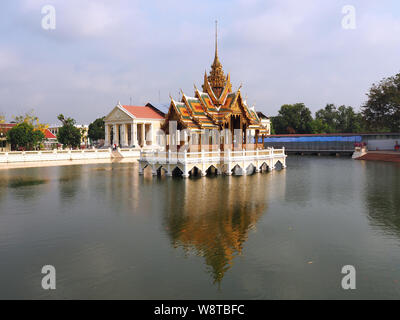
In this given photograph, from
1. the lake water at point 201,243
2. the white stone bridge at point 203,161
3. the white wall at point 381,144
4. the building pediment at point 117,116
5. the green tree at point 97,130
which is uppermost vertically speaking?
the building pediment at point 117,116

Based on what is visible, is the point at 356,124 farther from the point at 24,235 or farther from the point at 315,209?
the point at 24,235

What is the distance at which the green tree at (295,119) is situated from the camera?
103562 mm

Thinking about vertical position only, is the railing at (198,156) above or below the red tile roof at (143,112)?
below

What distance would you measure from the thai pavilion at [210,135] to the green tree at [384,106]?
1355 inches

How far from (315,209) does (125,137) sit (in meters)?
66.8

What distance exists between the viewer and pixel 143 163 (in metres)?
33.1

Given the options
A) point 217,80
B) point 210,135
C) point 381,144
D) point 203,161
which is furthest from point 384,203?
point 381,144

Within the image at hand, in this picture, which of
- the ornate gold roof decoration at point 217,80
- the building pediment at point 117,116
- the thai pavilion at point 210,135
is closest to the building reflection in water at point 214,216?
the thai pavilion at point 210,135

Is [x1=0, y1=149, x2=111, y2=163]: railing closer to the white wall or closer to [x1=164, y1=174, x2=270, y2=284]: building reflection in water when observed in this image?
[x1=164, y1=174, x2=270, y2=284]: building reflection in water

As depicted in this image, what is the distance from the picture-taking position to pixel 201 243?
11906 mm

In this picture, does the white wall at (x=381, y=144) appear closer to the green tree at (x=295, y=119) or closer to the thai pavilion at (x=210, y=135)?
the thai pavilion at (x=210, y=135)

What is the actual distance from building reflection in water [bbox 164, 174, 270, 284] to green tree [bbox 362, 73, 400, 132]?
4371 cm
